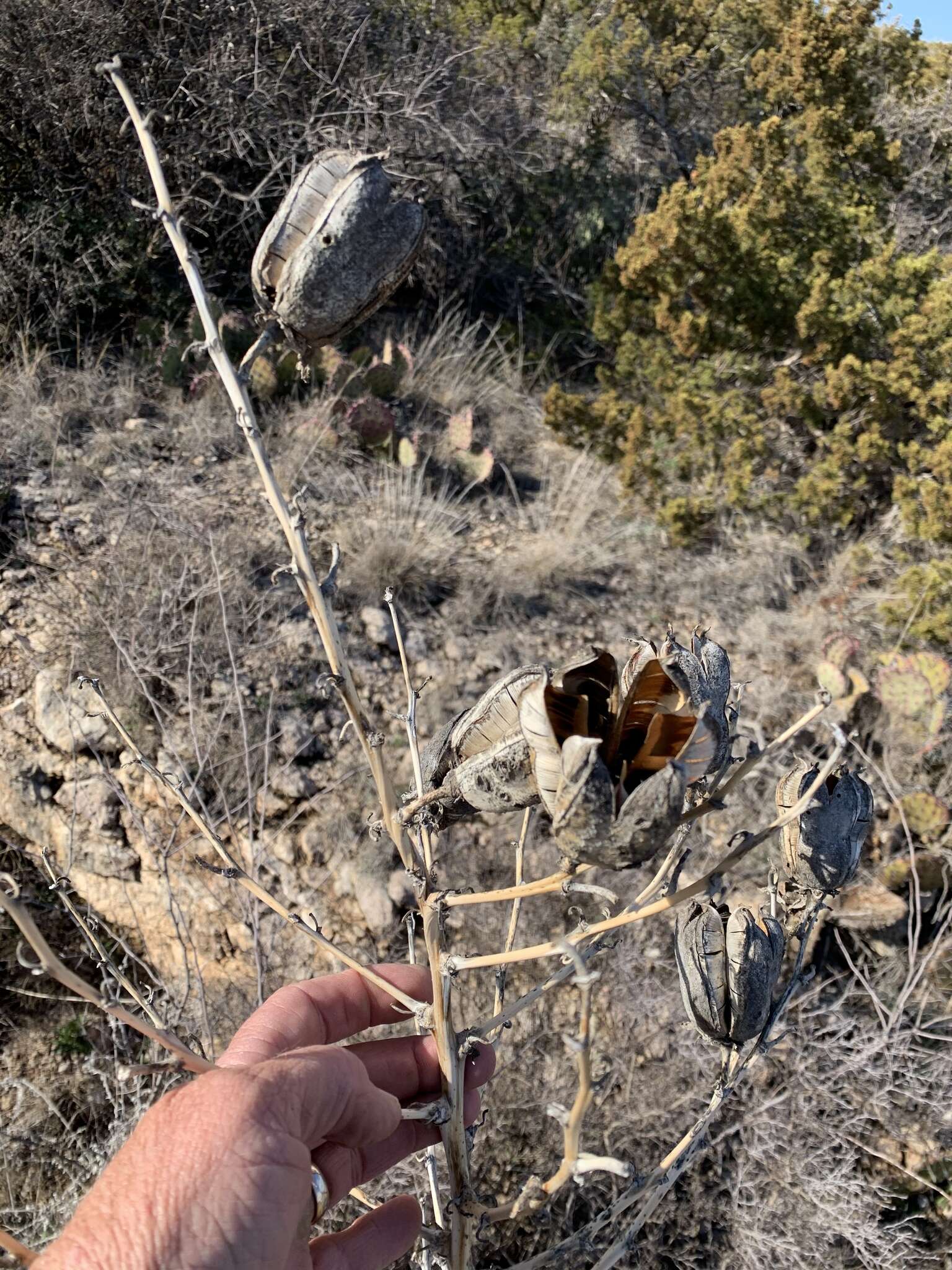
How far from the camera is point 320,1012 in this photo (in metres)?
1.20

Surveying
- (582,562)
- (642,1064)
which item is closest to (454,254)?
(582,562)

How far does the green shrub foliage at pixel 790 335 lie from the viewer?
3.84 meters

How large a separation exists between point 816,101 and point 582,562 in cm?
290

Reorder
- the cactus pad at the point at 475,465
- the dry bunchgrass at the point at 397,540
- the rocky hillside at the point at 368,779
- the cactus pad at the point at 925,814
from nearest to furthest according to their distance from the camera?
the rocky hillside at the point at 368,779 < the cactus pad at the point at 925,814 < the dry bunchgrass at the point at 397,540 < the cactus pad at the point at 475,465

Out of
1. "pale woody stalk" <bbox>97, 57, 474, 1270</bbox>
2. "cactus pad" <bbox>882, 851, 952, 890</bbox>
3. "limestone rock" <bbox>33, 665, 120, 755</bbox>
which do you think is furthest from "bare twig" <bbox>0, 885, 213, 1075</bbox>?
"cactus pad" <bbox>882, 851, 952, 890</bbox>

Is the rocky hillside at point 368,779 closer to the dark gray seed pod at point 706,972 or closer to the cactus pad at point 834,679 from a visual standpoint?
the cactus pad at point 834,679

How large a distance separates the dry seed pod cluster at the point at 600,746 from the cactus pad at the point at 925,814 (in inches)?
95.1

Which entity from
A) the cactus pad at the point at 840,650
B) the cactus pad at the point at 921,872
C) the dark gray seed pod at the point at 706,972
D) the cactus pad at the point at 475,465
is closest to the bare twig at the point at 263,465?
the dark gray seed pod at the point at 706,972

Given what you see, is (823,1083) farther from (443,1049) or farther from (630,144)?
(630,144)

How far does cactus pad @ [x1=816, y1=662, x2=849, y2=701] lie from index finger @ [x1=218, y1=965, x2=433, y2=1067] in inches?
78.3

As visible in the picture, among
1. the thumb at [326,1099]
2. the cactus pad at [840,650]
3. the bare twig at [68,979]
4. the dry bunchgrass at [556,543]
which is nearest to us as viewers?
the bare twig at [68,979]

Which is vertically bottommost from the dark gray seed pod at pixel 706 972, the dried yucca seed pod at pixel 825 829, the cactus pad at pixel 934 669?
the cactus pad at pixel 934 669

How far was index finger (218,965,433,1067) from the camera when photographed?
1115mm

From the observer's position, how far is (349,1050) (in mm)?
1066
